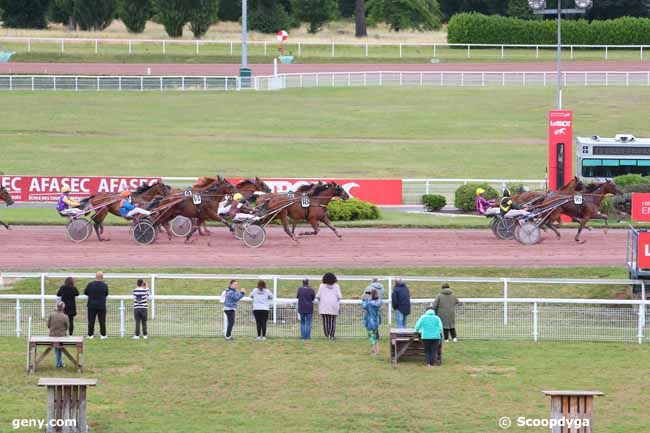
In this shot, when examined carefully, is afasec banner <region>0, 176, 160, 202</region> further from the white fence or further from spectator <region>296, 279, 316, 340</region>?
spectator <region>296, 279, 316, 340</region>

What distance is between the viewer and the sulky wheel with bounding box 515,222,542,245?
2642 cm

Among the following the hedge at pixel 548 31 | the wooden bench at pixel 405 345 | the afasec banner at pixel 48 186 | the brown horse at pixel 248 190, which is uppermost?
the hedge at pixel 548 31

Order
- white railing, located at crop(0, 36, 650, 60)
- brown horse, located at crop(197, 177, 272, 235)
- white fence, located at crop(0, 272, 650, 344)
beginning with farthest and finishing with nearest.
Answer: white railing, located at crop(0, 36, 650, 60) → brown horse, located at crop(197, 177, 272, 235) → white fence, located at crop(0, 272, 650, 344)

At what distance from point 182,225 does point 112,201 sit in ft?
5.19

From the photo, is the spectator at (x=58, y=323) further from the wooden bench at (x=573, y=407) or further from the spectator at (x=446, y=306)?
the wooden bench at (x=573, y=407)

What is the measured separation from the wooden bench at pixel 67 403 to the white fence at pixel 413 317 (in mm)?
5063

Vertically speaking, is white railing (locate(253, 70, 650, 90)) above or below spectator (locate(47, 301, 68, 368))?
above

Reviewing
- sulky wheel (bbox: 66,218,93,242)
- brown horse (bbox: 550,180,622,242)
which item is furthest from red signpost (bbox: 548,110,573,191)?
sulky wheel (bbox: 66,218,93,242)

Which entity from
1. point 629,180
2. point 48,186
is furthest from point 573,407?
point 48,186

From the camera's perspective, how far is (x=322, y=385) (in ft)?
51.9

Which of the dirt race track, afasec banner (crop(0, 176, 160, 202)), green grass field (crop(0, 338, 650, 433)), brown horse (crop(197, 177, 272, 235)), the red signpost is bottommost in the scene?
green grass field (crop(0, 338, 650, 433))

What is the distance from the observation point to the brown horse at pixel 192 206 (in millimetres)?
26391

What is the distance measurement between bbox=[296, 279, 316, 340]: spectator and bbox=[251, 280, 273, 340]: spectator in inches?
17.4

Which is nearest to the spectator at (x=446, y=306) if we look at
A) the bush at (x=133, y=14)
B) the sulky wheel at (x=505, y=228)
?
the sulky wheel at (x=505, y=228)
